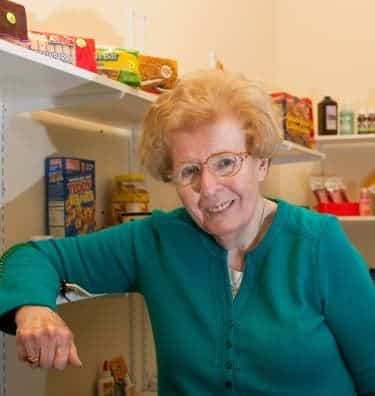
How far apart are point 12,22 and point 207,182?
459 millimetres

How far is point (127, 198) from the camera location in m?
1.76

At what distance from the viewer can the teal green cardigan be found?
110 centimetres

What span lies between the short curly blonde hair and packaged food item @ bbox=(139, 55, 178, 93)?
0.36 metres

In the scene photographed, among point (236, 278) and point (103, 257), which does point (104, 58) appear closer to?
point (103, 257)

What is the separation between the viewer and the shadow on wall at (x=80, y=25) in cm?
161

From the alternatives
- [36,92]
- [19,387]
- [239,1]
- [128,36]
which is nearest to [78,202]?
[36,92]

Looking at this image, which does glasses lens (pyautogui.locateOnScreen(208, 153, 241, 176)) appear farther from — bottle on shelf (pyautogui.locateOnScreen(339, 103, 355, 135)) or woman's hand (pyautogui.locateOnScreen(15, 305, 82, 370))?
bottle on shelf (pyautogui.locateOnScreen(339, 103, 355, 135))

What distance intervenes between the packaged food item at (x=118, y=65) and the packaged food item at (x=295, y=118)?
1050 mm

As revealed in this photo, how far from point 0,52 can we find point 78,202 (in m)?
0.57

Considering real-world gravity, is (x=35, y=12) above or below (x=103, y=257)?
above

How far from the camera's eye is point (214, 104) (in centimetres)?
113

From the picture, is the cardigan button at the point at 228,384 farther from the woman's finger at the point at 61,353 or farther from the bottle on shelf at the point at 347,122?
the bottle on shelf at the point at 347,122

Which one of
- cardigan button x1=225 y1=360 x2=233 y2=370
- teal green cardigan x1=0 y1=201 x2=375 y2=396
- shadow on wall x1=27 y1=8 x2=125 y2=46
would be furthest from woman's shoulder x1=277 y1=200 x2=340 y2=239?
shadow on wall x1=27 y1=8 x2=125 y2=46

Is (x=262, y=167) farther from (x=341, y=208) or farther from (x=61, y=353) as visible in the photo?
(x=341, y=208)
